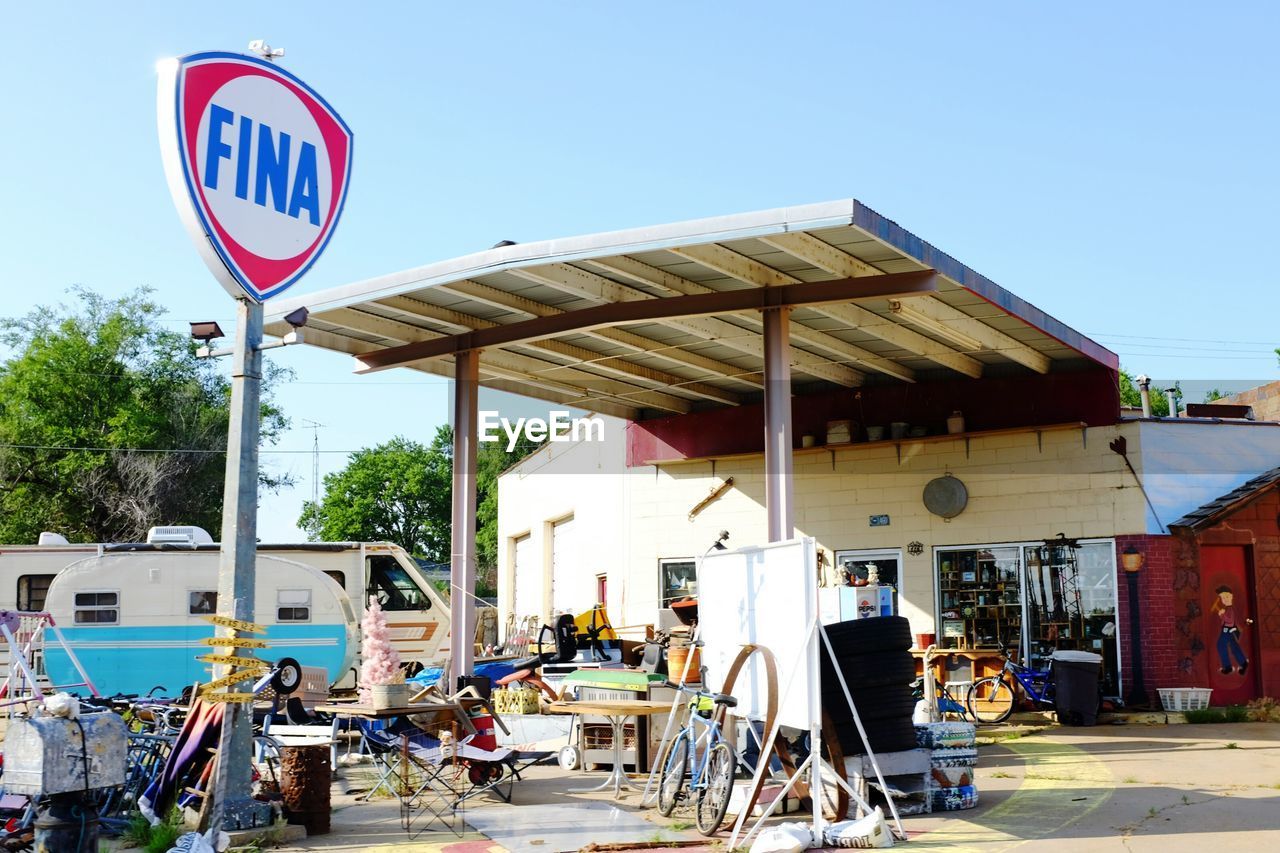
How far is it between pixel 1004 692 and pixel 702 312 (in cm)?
618

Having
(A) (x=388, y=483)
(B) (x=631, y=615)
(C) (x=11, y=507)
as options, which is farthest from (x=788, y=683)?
(A) (x=388, y=483)

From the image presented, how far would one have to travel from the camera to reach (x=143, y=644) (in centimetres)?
1767

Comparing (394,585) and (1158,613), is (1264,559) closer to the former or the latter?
(1158,613)

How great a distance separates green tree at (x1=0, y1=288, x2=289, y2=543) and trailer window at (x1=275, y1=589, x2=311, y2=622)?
64.5 feet

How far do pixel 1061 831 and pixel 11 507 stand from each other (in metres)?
34.5

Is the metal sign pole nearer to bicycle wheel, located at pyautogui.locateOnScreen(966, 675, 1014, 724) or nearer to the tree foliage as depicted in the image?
bicycle wheel, located at pyautogui.locateOnScreen(966, 675, 1014, 724)

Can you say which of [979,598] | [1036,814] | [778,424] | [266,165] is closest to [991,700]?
[979,598]

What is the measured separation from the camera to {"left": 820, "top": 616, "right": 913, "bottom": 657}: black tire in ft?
27.6

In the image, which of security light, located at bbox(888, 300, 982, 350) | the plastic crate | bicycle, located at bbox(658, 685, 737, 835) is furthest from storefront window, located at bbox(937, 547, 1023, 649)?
bicycle, located at bbox(658, 685, 737, 835)

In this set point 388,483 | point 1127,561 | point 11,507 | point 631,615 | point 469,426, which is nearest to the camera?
point 469,426

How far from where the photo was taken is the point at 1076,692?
1486 centimetres

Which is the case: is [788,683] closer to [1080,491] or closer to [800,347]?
[800,347]

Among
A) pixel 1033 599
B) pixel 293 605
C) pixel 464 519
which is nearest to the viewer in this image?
pixel 464 519

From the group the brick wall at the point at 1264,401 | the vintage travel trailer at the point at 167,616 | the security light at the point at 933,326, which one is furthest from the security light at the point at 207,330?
the brick wall at the point at 1264,401
